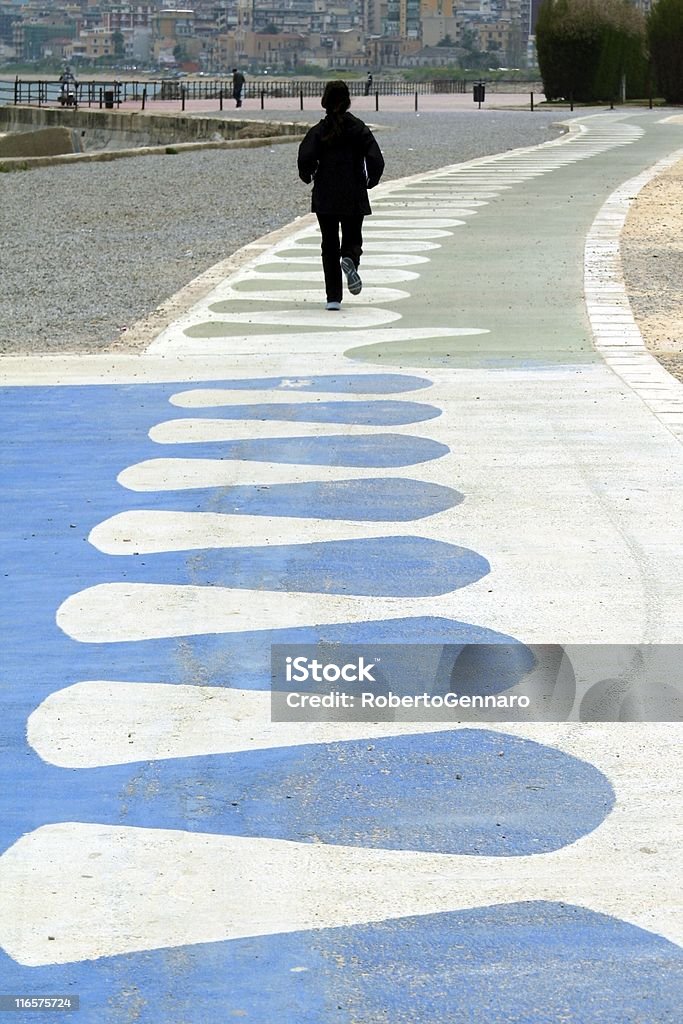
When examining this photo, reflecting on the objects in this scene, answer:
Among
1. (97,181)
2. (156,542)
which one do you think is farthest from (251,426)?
(97,181)

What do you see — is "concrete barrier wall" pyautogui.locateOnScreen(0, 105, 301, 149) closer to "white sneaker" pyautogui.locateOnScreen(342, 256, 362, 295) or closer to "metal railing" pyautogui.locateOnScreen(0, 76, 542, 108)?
"metal railing" pyautogui.locateOnScreen(0, 76, 542, 108)

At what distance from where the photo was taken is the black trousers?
1209 cm

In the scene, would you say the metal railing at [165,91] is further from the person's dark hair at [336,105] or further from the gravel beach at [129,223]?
the person's dark hair at [336,105]

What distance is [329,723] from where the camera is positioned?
15.9 feet

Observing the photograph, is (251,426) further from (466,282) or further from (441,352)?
(466,282)

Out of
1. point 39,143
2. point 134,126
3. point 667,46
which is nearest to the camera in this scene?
point 39,143

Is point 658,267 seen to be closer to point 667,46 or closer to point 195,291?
point 195,291

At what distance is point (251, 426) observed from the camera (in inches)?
343

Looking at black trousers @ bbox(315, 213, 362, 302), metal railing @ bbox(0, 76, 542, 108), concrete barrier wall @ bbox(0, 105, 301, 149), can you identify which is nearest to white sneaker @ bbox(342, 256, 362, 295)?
black trousers @ bbox(315, 213, 362, 302)

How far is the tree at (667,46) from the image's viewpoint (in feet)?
200

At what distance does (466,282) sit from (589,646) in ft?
28.8

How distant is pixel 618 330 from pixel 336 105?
2.44 meters

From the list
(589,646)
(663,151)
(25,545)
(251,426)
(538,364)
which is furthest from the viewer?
(663,151)

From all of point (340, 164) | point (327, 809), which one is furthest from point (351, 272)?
point (327, 809)
